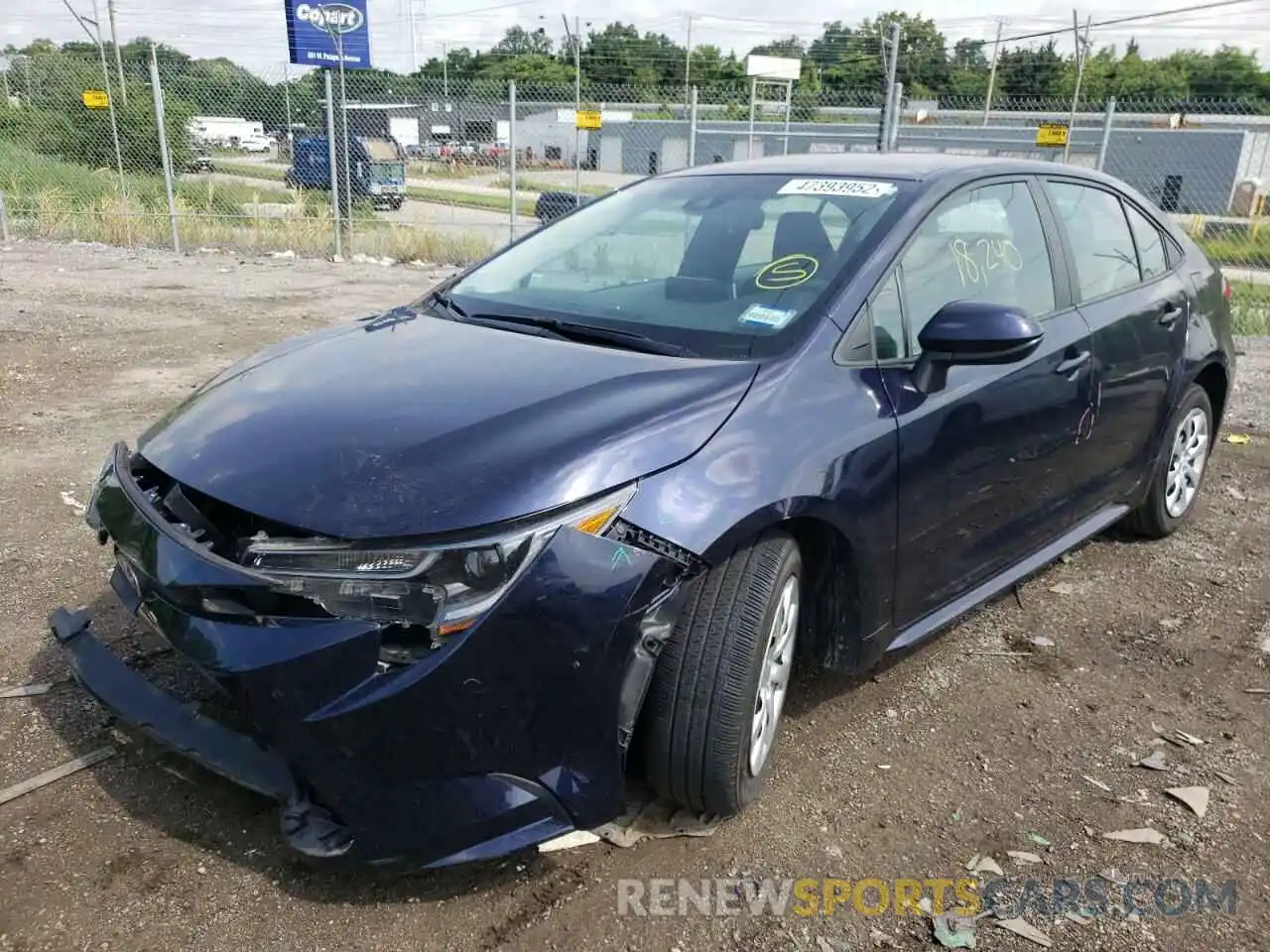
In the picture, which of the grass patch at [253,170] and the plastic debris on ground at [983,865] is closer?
the plastic debris on ground at [983,865]

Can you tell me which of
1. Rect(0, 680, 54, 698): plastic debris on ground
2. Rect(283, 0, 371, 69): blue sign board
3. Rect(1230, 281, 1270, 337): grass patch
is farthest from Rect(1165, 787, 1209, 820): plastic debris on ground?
Rect(283, 0, 371, 69): blue sign board

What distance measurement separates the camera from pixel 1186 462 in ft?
15.3

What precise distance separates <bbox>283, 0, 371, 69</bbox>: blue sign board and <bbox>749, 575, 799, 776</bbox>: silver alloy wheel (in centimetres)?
1237

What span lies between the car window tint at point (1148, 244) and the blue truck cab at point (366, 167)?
15.4 m

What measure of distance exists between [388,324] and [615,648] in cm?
162

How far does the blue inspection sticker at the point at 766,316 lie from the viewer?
277 centimetres

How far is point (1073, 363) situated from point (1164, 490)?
4.66ft

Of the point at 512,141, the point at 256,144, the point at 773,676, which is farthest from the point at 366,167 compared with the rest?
the point at 773,676

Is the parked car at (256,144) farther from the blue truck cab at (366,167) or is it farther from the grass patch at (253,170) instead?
the blue truck cab at (366,167)

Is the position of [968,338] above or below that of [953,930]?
above

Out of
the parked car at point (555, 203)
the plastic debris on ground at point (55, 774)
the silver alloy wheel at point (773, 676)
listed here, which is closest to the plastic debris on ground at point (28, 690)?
the plastic debris on ground at point (55, 774)

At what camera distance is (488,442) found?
7.35 ft

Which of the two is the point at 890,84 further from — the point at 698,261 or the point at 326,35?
the point at 698,261

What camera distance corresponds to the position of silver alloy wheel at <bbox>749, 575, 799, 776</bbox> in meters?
2.54
